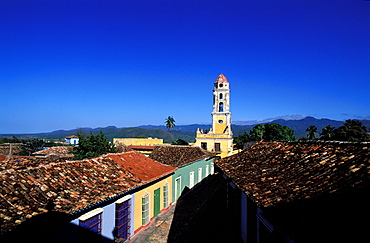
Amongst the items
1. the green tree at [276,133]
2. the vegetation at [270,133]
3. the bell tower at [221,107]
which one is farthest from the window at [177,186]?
the green tree at [276,133]

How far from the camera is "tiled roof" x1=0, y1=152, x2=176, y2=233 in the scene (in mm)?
5922

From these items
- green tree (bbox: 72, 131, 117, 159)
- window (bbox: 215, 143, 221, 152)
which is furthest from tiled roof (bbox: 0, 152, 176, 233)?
window (bbox: 215, 143, 221, 152)

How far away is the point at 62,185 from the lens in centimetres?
781

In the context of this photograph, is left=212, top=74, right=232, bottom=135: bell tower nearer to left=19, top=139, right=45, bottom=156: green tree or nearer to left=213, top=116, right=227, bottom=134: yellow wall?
left=213, top=116, right=227, bottom=134: yellow wall

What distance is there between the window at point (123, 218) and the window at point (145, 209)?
1.34m

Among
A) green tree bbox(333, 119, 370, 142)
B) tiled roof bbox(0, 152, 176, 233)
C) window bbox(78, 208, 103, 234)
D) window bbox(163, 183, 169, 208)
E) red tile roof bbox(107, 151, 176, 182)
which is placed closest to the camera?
tiled roof bbox(0, 152, 176, 233)

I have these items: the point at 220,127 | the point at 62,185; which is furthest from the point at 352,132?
the point at 62,185

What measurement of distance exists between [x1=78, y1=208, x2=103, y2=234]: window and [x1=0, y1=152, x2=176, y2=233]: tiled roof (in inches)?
16.6

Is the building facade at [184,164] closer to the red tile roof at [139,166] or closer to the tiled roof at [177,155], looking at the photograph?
the tiled roof at [177,155]

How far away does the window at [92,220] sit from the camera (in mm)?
7109

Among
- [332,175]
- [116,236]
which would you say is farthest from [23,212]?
[332,175]

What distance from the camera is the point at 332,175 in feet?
14.6

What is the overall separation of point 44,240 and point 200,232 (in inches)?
272

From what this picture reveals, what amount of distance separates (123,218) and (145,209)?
82.0 inches
